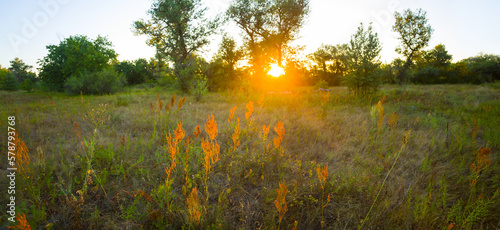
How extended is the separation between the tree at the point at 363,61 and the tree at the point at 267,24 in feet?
36.0

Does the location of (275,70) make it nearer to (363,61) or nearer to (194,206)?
(363,61)

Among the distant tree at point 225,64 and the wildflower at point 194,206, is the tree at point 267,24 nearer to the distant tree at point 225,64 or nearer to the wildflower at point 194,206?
the distant tree at point 225,64

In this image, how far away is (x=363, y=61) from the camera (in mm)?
8797

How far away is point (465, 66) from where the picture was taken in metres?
23.7

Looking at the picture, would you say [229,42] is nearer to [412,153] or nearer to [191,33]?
[191,33]

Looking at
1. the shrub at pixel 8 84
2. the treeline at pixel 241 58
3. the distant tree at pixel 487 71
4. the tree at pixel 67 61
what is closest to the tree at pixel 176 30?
the treeline at pixel 241 58

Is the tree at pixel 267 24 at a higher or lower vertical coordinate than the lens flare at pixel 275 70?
higher

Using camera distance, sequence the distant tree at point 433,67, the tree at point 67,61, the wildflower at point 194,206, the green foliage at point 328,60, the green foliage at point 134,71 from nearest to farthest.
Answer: the wildflower at point 194,206 → the tree at point 67,61 → the distant tree at point 433,67 → the green foliage at point 328,60 → the green foliage at point 134,71

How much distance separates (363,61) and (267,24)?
1298 cm

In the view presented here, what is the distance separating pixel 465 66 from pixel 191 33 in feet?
103

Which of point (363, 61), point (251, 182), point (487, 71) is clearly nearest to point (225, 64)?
point (363, 61)

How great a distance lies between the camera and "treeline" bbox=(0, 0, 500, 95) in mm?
10664

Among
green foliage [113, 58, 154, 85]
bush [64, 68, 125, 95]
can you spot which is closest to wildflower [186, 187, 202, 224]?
bush [64, 68, 125, 95]

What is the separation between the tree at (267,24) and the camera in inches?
719
